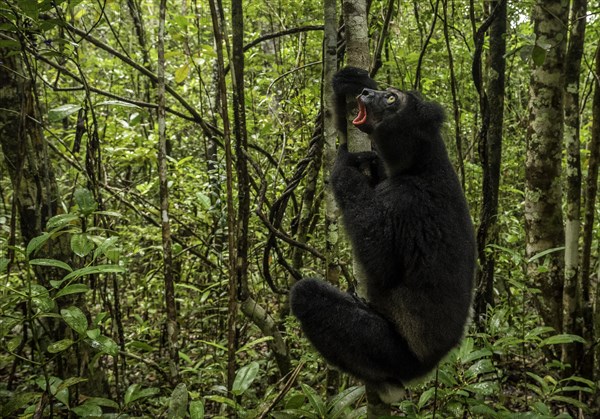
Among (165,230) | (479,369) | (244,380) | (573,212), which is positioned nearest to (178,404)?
(244,380)

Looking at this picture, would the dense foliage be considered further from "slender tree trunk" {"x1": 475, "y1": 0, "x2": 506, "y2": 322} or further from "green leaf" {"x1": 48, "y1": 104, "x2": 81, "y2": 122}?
"slender tree trunk" {"x1": 475, "y1": 0, "x2": 506, "y2": 322}

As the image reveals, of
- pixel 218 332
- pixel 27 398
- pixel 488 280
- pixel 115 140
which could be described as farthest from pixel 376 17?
pixel 27 398

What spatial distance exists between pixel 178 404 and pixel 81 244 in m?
1.06

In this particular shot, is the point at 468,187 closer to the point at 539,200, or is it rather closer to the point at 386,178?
the point at 539,200

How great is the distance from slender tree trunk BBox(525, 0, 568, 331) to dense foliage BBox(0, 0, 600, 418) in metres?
0.27

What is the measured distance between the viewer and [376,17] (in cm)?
494

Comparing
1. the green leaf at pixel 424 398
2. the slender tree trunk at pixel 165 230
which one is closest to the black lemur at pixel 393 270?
the green leaf at pixel 424 398

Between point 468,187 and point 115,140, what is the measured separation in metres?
4.91

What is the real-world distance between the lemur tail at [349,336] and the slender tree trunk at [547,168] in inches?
101

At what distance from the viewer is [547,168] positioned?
4.84 m

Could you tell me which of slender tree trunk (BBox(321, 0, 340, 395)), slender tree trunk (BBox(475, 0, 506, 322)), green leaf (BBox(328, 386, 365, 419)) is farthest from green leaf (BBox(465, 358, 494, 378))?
slender tree trunk (BBox(475, 0, 506, 322))

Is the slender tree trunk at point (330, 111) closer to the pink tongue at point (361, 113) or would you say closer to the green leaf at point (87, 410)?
the pink tongue at point (361, 113)

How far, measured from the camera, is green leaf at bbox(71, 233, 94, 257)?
2664mm

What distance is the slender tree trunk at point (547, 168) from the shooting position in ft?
15.3
